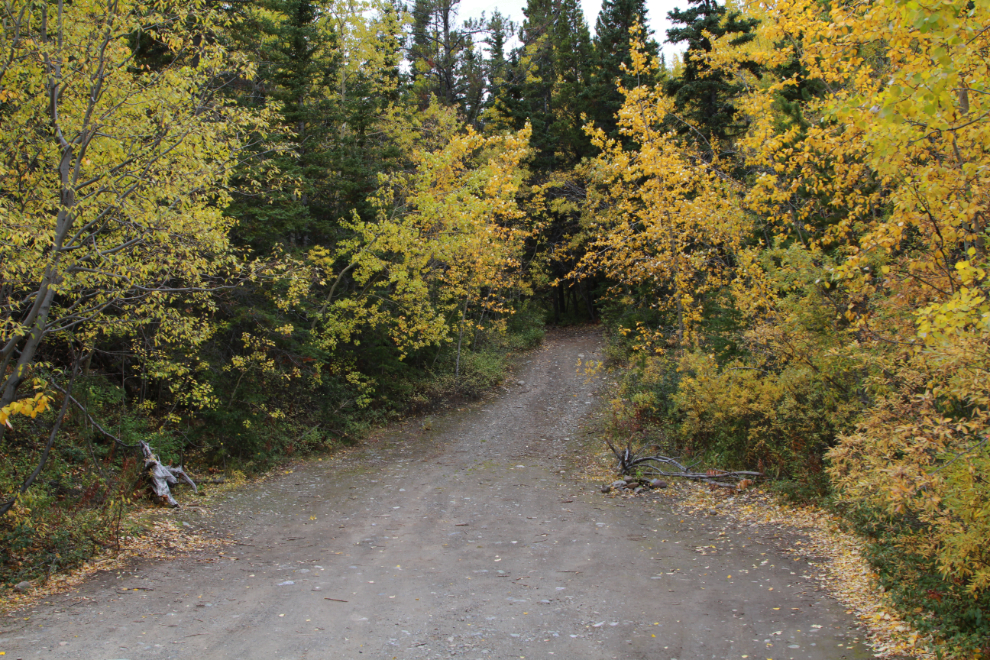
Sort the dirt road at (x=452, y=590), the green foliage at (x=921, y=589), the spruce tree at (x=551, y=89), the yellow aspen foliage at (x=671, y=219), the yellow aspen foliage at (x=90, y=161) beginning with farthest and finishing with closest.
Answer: the spruce tree at (x=551, y=89) → the yellow aspen foliage at (x=671, y=219) → the yellow aspen foliage at (x=90, y=161) → the dirt road at (x=452, y=590) → the green foliage at (x=921, y=589)

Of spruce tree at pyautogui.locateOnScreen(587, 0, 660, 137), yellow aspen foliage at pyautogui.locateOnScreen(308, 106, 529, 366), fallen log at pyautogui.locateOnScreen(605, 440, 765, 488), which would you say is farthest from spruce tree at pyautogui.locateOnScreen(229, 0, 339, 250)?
spruce tree at pyautogui.locateOnScreen(587, 0, 660, 137)

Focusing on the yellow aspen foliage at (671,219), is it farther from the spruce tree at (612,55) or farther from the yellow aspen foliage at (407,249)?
the spruce tree at (612,55)

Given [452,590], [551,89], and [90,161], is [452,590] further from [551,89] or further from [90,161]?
[551,89]

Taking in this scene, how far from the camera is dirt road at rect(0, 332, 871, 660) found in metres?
5.43

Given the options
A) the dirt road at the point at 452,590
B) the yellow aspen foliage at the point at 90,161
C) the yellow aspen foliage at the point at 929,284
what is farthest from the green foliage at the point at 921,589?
the yellow aspen foliage at the point at 90,161

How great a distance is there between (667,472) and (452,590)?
6.05m

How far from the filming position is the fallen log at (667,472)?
1060cm

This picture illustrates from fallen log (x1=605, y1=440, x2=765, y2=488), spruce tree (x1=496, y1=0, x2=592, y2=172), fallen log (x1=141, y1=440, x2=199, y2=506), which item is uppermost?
spruce tree (x1=496, y1=0, x2=592, y2=172)

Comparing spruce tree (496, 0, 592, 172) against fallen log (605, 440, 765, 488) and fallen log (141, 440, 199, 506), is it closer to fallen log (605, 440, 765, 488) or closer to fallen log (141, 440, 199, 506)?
fallen log (605, 440, 765, 488)

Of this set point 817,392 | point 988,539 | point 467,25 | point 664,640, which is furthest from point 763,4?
point 467,25

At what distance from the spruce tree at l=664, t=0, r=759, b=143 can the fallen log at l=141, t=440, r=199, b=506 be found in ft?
50.8

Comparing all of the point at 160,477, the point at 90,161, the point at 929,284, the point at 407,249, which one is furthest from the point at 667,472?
the point at 90,161

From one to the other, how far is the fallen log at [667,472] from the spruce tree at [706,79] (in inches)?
409

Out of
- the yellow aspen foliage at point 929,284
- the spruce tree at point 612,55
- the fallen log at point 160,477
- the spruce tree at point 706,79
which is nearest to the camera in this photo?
the yellow aspen foliage at point 929,284
